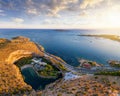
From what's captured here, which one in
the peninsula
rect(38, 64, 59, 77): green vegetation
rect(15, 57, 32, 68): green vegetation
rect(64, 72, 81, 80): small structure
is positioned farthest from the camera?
rect(15, 57, 32, 68): green vegetation

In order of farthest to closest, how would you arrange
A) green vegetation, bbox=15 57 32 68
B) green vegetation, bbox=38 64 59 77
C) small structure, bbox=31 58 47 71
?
green vegetation, bbox=15 57 32 68 < small structure, bbox=31 58 47 71 < green vegetation, bbox=38 64 59 77

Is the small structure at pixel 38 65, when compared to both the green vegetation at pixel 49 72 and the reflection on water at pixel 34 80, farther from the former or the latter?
the reflection on water at pixel 34 80

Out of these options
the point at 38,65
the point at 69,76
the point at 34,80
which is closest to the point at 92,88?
the point at 69,76

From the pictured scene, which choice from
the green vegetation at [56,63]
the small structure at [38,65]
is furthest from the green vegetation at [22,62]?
the green vegetation at [56,63]

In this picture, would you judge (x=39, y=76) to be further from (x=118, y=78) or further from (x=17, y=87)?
(x=118, y=78)

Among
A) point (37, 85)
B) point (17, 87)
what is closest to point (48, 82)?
point (37, 85)

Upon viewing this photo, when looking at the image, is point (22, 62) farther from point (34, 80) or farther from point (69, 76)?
point (69, 76)

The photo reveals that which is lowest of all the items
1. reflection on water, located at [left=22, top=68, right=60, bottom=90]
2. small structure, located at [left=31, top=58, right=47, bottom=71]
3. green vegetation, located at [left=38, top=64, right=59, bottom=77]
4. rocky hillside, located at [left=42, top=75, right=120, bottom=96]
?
reflection on water, located at [left=22, top=68, right=60, bottom=90]

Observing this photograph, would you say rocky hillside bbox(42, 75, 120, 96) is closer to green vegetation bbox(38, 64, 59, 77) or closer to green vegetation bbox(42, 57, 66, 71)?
green vegetation bbox(38, 64, 59, 77)

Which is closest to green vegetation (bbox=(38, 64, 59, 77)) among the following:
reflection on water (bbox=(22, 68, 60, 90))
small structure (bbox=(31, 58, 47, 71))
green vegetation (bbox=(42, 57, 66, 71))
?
small structure (bbox=(31, 58, 47, 71))
